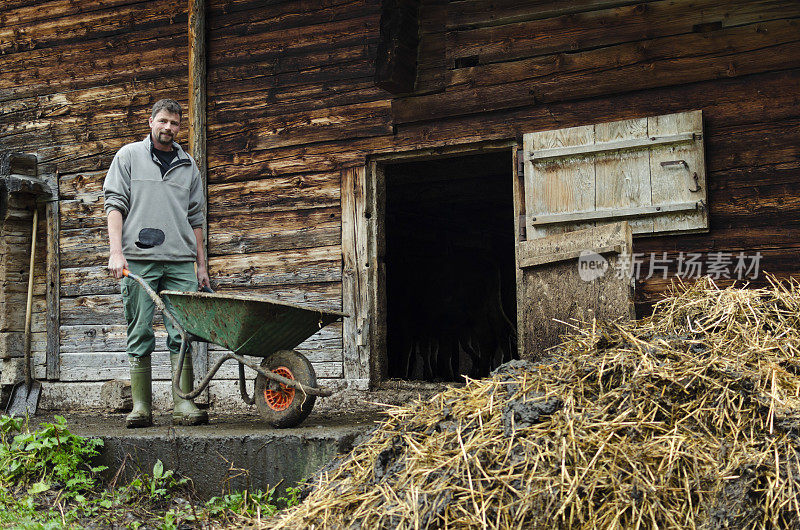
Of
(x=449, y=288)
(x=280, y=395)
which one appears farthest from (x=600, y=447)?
(x=449, y=288)

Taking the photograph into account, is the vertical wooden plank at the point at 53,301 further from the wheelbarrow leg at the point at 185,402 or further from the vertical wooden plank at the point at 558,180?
the vertical wooden plank at the point at 558,180

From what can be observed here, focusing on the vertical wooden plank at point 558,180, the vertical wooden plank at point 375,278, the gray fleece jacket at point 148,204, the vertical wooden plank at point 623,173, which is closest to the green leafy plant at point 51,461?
the gray fleece jacket at point 148,204

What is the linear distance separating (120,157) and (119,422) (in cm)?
172

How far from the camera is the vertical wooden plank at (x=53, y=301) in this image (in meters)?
7.09

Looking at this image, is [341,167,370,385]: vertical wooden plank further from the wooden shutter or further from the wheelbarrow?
the wheelbarrow

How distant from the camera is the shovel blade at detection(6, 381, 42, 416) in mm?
7020

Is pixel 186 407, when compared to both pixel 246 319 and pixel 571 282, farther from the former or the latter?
pixel 571 282

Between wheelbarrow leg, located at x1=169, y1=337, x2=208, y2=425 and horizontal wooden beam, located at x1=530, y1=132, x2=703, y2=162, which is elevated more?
horizontal wooden beam, located at x1=530, y1=132, x2=703, y2=162

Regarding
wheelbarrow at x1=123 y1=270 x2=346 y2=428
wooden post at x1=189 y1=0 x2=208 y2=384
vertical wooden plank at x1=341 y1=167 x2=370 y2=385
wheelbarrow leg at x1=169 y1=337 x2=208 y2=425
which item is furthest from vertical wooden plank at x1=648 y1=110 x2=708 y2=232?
wooden post at x1=189 y1=0 x2=208 y2=384

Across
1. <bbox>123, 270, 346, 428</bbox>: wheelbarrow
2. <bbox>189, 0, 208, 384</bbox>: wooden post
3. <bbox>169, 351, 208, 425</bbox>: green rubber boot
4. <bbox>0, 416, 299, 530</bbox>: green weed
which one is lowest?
<bbox>0, 416, 299, 530</bbox>: green weed

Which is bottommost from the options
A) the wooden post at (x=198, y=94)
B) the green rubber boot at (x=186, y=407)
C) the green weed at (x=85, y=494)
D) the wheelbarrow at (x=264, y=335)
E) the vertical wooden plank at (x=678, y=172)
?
the green weed at (x=85, y=494)

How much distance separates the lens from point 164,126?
4.75m

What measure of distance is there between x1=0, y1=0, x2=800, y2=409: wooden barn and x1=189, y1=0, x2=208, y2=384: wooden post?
0.7 inches

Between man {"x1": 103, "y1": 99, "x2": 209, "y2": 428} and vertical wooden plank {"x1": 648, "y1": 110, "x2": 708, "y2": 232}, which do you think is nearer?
man {"x1": 103, "y1": 99, "x2": 209, "y2": 428}
